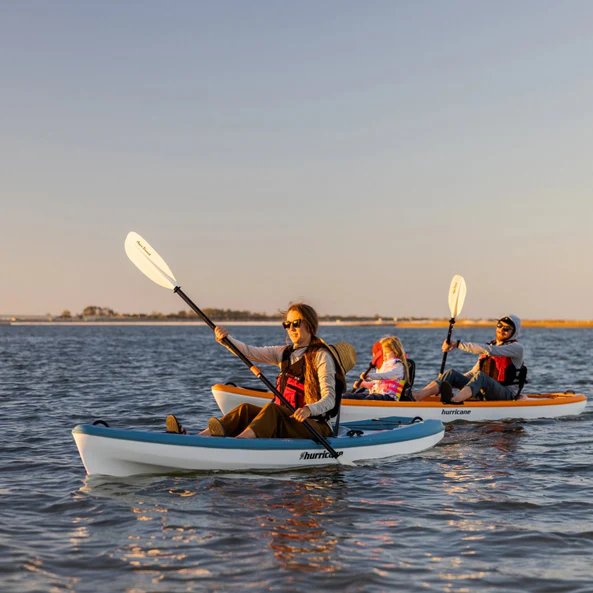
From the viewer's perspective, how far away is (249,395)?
482 inches

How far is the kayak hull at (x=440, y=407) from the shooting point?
11852 mm

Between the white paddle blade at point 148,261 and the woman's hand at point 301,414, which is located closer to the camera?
the woman's hand at point 301,414

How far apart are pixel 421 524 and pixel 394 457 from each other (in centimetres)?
289

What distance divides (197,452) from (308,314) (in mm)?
1756

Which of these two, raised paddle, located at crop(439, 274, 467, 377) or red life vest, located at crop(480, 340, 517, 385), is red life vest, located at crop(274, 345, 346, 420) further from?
raised paddle, located at crop(439, 274, 467, 377)

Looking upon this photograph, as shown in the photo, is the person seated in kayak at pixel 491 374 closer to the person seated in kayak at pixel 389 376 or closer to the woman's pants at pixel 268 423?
the person seated in kayak at pixel 389 376

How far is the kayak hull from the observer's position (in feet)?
38.9

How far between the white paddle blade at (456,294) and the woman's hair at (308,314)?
867cm

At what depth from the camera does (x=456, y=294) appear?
1647 centimetres

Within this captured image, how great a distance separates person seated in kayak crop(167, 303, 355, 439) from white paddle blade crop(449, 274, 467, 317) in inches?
335

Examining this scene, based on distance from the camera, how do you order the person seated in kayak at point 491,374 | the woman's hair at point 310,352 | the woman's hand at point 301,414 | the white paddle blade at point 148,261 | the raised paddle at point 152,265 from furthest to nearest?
the person seated in kayak at point 491,374 < the white paddle blade at point 148,261 < the raised paddle at point 152,265 < the woman's hair at point 310,352 < the woman's hand at point 301,414

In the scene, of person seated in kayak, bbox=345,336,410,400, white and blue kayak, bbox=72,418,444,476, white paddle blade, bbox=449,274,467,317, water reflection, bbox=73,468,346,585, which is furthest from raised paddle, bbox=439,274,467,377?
water reflection, bbox=73,468,346,585

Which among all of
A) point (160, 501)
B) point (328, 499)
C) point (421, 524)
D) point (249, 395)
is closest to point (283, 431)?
point (328, 499)

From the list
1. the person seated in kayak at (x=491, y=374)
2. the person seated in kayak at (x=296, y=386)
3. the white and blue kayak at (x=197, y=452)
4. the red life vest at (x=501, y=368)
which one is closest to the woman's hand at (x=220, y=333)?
the person seated in kayak at (x=296, y=386)
